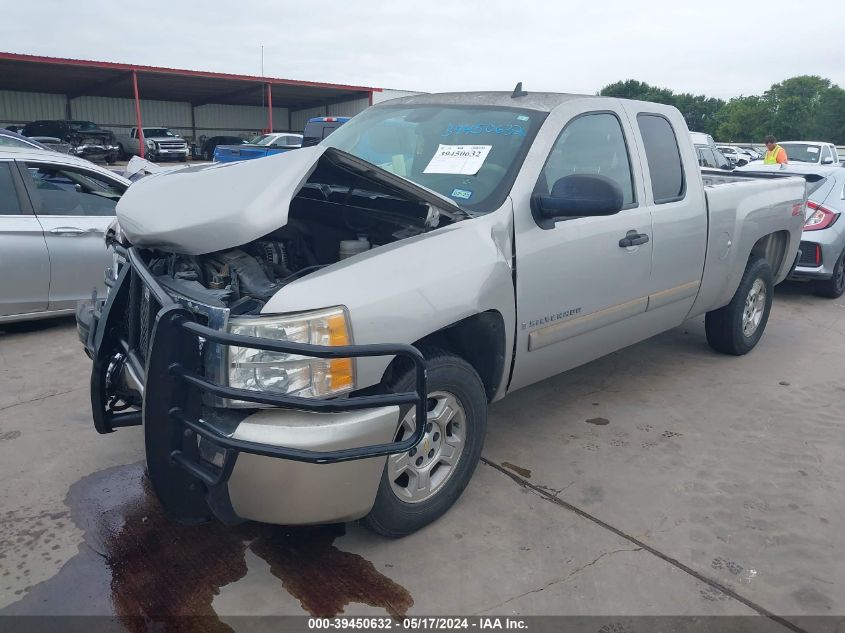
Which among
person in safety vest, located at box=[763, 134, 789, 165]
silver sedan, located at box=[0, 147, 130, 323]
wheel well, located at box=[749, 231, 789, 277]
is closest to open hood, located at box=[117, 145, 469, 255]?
silver sedan, located at box=[0, 147, 130, 323]

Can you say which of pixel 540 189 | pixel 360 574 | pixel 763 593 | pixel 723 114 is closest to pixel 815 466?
pixel 763 593

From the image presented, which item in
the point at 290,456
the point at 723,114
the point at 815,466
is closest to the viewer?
the point at 290,456

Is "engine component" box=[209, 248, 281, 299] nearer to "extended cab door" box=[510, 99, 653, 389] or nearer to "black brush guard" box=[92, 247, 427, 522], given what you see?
"black brush guard" box=[92, 247, 427, 522]

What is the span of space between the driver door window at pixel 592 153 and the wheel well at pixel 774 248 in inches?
80.7

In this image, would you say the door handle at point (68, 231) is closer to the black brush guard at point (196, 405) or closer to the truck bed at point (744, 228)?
the black brush guard at point (196, 405)

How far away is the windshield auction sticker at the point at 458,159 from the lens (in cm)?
338

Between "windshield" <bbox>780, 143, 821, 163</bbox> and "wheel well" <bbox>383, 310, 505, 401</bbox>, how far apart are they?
1541 cm

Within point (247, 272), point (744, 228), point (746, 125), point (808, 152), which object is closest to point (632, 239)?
point (744, 228)

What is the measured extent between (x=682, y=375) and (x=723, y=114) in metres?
94.5

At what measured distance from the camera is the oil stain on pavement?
2463mm

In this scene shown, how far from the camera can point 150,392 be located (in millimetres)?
2299

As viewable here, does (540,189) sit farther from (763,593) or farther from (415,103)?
(763,593)

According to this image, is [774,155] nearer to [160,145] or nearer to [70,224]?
[70,224]

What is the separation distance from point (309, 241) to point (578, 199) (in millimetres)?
1260
